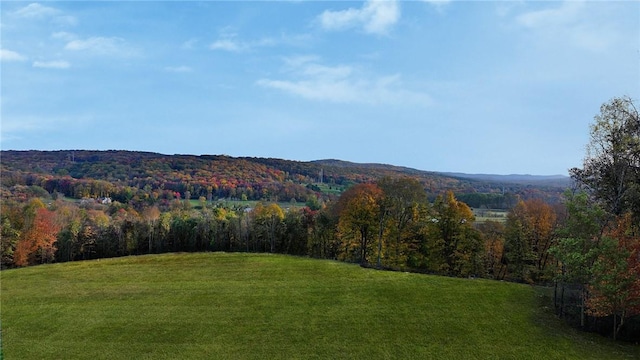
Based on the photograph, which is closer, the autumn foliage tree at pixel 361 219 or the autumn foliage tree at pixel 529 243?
the autumn foliage tree at pixel 529 243

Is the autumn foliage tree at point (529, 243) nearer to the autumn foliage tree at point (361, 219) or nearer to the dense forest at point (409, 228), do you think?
the dense forest at point (409, 228)

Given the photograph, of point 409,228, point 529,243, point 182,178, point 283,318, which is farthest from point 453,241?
point 182,178

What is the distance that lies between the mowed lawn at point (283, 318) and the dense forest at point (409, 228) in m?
3.79

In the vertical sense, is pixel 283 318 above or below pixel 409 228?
below

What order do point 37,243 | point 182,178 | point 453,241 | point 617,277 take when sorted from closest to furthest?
point 617,277 → point 453,241 → point 37,243 → point 182,178

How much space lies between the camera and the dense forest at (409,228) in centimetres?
2105

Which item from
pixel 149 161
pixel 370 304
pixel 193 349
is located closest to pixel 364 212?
pixel 370 304

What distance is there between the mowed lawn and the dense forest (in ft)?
12.4

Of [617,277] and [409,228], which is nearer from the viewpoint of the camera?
[617,277]

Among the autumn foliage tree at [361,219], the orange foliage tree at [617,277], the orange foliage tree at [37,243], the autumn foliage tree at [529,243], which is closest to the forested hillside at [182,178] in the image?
the orange foliage tree at [37,243]

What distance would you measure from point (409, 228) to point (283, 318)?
19.2 m

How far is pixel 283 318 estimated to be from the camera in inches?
931

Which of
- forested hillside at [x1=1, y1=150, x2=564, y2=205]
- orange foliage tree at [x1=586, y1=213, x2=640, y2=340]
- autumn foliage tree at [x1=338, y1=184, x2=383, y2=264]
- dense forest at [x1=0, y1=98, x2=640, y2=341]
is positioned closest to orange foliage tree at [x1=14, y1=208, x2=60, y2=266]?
dense forest at [x1=0, y1=98, x2=640, y2=341]

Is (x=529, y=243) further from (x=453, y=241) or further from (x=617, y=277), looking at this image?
(x=617, y=277)
